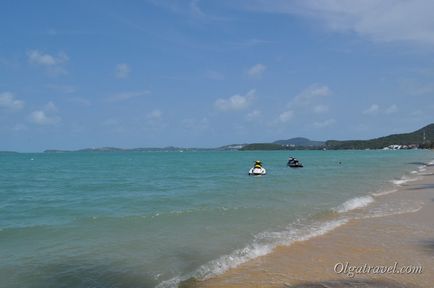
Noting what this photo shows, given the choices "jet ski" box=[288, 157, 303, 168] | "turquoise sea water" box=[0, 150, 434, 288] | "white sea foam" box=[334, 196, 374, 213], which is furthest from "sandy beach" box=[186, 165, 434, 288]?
"jet ski" box=[288, 157, 303, 168]

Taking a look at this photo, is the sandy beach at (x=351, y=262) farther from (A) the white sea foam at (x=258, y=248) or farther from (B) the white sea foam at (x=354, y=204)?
(B) the white sea foam at (x=354, y=204)

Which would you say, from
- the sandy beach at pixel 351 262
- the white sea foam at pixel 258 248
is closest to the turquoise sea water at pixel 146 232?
the white sea foam at pixel 258 248

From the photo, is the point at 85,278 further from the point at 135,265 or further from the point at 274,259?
the point at 274,259

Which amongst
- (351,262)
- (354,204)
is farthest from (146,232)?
(354,204)

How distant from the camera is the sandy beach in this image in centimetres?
969

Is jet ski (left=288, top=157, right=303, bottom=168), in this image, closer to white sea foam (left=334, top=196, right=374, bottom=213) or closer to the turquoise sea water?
the turquoise sea water

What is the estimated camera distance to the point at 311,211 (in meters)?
21.1

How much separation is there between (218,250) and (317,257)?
3.11m

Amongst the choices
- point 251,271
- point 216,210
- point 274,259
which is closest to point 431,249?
point 274,259

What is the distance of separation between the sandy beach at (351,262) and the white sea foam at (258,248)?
1.00 ft

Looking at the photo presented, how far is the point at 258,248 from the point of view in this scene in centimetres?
1317

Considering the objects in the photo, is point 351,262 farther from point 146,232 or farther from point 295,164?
point 295,164

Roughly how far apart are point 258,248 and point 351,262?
298cm

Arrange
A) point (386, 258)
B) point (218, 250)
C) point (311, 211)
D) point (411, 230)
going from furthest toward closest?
point (311, 211)
point (411, 230)
point (218, 250)
point (386, 258)
